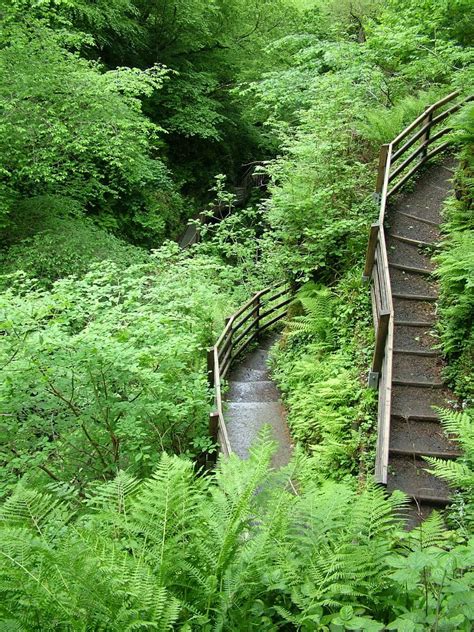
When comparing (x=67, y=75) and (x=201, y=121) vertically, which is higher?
(x=201, y=121)

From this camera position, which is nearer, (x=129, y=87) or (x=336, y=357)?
(x=336, y=357)

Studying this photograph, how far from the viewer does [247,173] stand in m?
23.4

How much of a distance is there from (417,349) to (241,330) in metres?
4.83

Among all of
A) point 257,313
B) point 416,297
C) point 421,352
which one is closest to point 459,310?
point 421,352

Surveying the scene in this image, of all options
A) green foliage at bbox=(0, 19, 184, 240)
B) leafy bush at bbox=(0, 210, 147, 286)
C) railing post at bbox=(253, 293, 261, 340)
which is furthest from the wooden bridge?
green foliage at bbox=(0, 19, 184, 240)

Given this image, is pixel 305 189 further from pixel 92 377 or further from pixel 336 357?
pixel 92 377

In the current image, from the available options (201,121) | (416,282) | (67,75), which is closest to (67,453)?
(416,282)

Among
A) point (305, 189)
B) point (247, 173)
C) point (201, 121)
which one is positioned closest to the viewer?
point (305, 189)

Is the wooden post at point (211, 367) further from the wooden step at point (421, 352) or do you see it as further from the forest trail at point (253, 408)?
the wooden step at point (421, 352)

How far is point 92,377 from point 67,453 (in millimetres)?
920

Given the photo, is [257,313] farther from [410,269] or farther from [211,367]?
[410,269]

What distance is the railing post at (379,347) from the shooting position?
5918mm

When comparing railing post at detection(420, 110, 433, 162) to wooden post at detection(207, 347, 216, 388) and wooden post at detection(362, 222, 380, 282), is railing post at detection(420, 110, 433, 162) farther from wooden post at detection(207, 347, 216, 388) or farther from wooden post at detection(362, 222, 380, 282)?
wooden post at detection(207, 347, 216, 388)

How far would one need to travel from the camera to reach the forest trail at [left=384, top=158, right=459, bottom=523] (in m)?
5.31
